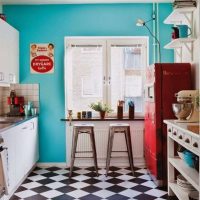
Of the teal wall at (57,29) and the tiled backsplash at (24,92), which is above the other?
the teal wall at (57,29)

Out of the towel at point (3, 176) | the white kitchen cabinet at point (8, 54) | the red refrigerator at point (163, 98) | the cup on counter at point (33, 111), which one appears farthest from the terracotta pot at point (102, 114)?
the towel at point (3, 176)

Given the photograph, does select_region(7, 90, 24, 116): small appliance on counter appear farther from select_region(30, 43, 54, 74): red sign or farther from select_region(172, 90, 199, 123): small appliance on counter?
select_region(172, 90, 199, 123): small appliance on counter

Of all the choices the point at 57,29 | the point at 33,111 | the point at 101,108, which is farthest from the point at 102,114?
→ the point at 57,29

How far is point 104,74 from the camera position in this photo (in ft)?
15.5

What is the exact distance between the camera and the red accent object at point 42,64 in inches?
183

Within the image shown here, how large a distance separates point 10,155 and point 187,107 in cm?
201

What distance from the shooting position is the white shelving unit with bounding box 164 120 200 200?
237 centimetres

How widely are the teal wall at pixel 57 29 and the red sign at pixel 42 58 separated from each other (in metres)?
0.07

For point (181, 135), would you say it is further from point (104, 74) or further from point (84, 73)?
point (84, 73)

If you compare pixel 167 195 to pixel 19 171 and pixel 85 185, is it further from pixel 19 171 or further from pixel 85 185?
pixel 19 171

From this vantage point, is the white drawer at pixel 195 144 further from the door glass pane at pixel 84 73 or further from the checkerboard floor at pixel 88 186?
the door glass pane at pixel 84 73

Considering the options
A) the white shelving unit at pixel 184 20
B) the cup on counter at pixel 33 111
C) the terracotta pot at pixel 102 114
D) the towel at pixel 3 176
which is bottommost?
the towel at pixel 3 176

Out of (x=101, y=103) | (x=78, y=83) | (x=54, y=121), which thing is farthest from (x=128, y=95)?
(x=54, y=121)

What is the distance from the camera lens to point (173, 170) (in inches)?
129
